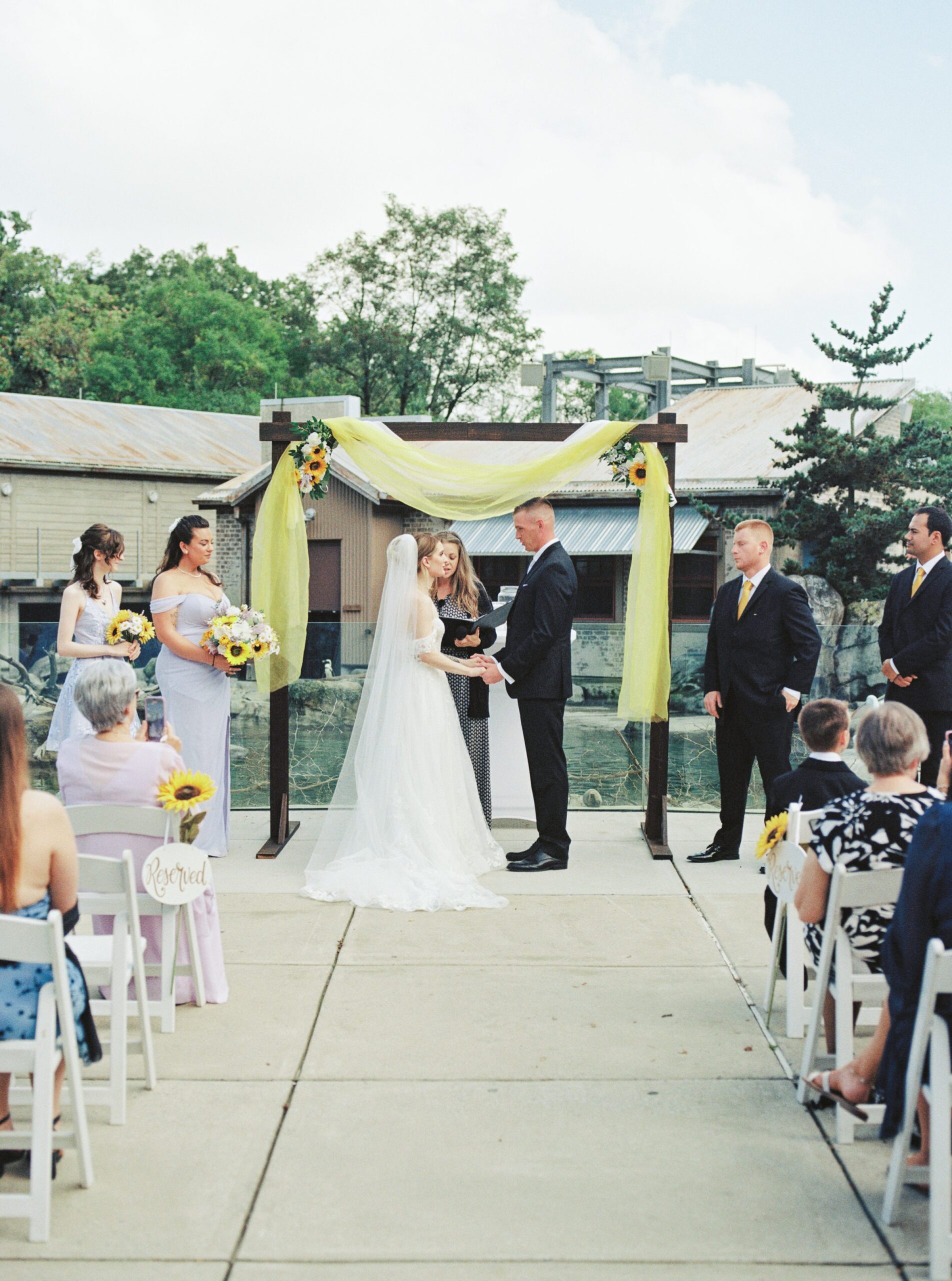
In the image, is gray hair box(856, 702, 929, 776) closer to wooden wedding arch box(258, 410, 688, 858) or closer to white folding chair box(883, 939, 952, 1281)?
white folding chair box(883, 939, 952, 1281)

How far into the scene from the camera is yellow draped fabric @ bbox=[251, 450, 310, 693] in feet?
25.2

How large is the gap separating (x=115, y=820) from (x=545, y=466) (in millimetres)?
3835

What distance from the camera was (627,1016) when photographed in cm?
484

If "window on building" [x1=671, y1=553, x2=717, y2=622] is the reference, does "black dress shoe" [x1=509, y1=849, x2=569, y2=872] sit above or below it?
below

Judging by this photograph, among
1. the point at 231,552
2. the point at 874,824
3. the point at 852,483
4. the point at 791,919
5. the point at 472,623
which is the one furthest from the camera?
the point at 231,552

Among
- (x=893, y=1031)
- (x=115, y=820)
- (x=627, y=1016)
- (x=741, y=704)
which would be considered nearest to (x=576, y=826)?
(x=741, y=704)

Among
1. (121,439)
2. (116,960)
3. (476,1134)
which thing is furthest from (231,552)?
(476,1134)

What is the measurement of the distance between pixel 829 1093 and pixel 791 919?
0.99m

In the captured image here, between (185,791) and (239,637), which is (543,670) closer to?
(239,637)

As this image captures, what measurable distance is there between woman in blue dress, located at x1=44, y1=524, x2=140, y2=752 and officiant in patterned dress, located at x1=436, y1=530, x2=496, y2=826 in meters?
1.97

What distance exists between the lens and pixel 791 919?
4602 mm

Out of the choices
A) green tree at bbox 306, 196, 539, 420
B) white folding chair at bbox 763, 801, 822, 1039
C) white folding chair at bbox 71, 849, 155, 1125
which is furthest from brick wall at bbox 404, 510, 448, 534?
white folding chair at bbox 71, 849, 155, 1125

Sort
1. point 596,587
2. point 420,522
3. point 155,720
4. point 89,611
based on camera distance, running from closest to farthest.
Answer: point 155,720
point 89,611
point 596,587
point 420,522

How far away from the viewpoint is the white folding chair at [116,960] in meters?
3.84
